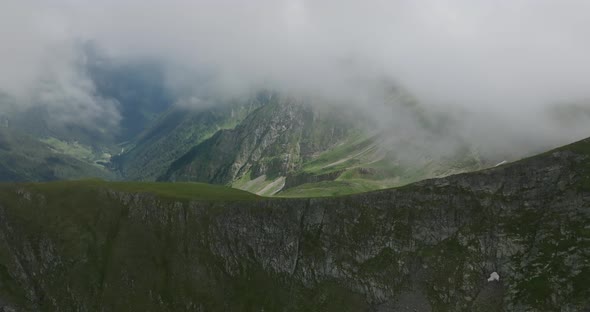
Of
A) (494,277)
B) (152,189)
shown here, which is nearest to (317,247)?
(494,277)

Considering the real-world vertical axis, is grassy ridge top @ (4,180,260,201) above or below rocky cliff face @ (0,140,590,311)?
above

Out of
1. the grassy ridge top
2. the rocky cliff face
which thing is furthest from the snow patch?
the grassy ridge top

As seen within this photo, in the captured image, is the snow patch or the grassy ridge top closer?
the snow patch

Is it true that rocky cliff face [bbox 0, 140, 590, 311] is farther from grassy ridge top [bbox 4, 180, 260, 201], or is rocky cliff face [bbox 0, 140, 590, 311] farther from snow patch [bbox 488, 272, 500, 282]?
grassy ridge top [bbox 4, 180, 260, 201]

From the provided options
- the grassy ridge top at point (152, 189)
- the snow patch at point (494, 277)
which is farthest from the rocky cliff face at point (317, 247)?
the grassy ridge top at point (152, 189)

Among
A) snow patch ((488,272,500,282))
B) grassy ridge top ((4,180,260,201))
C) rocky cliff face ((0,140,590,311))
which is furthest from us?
grassy ridge top ((4,180,260,201))

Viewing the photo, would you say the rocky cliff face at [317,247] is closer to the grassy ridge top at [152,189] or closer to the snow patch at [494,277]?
the snow patch at [494,277]

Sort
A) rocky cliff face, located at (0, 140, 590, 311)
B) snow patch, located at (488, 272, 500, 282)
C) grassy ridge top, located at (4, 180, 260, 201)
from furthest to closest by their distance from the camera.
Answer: grassy ridge top, located at (4, 180, 260, 201)
snow patch, located at (488, 272, 500, 282)
rocky cliff face, located at (0, 140, 590, 311)

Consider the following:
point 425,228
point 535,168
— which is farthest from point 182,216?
point 535,168
